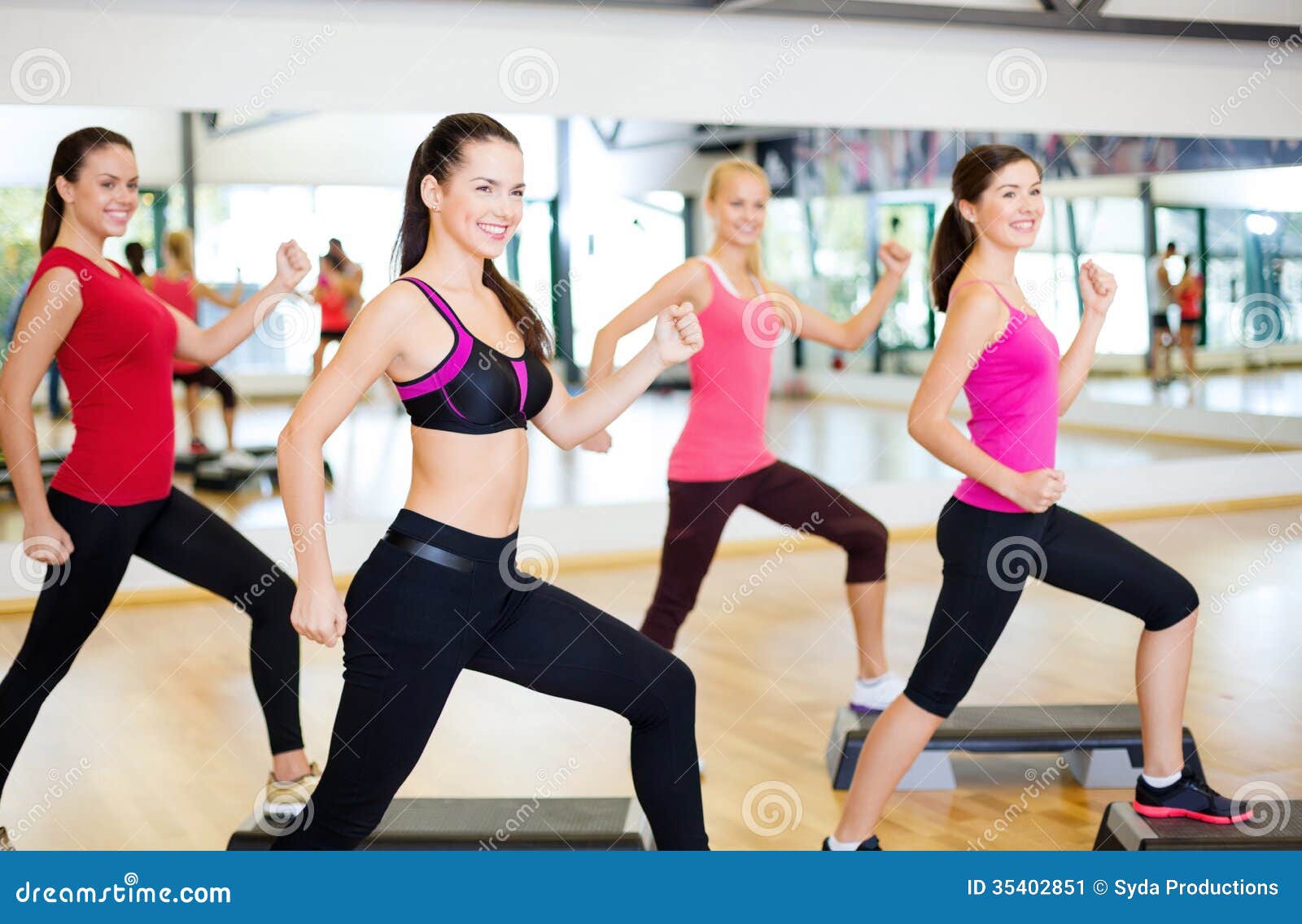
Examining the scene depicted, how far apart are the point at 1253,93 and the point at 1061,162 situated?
1.10 m

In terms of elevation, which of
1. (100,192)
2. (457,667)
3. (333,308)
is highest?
(100,192)

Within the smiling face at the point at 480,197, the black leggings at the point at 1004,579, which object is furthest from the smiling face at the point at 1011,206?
the smiling face at the point at 480,197

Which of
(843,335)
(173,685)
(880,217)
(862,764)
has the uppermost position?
(880,217)

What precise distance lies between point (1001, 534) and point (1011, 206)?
669 millimetres

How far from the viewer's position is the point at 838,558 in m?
6.72

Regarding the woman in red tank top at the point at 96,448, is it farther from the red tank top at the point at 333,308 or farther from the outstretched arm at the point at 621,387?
the red tank top at the point at 333,308

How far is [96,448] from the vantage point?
2822mm

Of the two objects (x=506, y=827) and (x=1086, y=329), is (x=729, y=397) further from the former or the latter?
(x=506, y=827)

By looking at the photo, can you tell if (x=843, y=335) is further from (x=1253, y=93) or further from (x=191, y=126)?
(x=1253, y=93)

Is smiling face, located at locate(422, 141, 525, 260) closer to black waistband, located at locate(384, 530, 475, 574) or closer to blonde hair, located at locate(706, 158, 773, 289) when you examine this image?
black waistband, located at locate(384, 530, 475, 574)

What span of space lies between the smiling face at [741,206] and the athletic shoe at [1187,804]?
1.68 metres

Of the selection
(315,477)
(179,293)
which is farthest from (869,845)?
(179,293)

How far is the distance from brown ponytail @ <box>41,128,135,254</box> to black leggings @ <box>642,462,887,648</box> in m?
1.58
